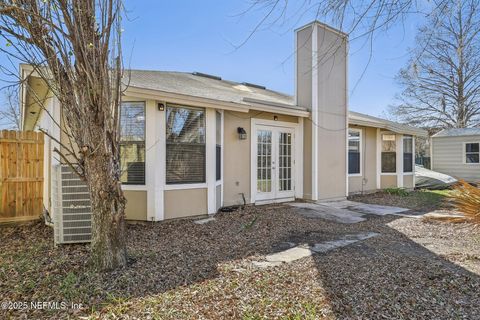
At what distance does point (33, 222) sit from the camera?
581 cm

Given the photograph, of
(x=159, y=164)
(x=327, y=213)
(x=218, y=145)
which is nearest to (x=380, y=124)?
(x=327, y=213)

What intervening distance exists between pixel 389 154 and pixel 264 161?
600cm

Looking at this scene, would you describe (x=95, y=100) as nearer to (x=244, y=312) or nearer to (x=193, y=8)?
(x=193, y=8)

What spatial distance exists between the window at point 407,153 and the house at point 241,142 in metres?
0.22

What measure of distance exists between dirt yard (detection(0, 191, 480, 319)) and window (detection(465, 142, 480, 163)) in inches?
489

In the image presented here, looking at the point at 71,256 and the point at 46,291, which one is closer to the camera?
the point at 46,291

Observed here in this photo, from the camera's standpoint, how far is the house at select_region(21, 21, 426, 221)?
5.30m

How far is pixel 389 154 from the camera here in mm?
10648

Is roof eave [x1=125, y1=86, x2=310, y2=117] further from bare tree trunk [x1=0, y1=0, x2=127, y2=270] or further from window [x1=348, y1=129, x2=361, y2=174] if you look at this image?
window [x1=348, y1=129, x2=361, y2=174]

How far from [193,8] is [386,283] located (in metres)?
3.90

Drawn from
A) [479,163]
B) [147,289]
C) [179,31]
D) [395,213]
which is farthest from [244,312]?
[479,163]

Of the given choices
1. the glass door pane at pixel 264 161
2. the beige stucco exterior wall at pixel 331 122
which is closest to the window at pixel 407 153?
the beige stucco exterior wall at pixel 331 122

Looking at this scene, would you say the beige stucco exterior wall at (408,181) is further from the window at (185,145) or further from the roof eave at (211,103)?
the window at (185,145)

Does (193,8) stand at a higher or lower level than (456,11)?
higher
